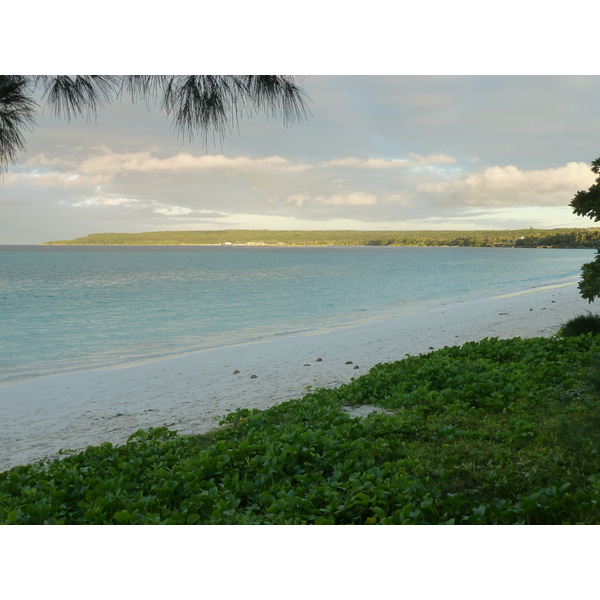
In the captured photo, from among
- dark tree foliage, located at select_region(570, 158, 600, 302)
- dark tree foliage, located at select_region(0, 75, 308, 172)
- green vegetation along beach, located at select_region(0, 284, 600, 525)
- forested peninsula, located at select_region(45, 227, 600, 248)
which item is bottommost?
green vegetation along beach, located at select_region(0, 284, 600, 525)

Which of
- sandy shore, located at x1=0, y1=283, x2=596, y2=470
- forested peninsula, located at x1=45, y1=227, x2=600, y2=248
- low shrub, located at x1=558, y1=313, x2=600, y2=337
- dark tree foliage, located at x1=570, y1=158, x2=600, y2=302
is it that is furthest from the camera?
forested peninsula, located at x1=45, y1=227, x2=600, y2=248

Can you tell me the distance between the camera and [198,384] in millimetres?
8156

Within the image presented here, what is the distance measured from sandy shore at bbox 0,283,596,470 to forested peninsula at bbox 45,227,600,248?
2.52 meters

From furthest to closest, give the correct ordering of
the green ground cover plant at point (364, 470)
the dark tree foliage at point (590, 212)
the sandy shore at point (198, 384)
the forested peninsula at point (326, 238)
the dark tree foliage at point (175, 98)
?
the forested peninsula at point (326, 238), the sandy shore at point (198, 384), the dark tree foliage at point (175, 98), the dark tree foliage at point (590, 212), the green ground cover plant at point (364, 470)

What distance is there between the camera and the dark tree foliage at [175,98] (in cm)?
464

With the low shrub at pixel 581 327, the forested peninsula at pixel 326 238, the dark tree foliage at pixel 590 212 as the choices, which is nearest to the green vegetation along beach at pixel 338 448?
the low shrub at pixel 581 327

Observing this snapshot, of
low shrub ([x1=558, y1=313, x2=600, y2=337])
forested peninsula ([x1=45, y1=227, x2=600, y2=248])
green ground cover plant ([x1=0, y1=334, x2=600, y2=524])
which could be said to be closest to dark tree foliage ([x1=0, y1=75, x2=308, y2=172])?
green ground cover plant ([x1=0, y1=334, x2=600, y2=524])

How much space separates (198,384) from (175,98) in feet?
16.3

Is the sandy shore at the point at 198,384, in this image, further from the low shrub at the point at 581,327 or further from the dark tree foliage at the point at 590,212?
the dark tree foliage at the point at 590,212

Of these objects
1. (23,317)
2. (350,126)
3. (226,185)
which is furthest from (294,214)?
(23,317)

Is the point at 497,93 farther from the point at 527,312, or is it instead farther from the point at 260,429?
the point at 527,312

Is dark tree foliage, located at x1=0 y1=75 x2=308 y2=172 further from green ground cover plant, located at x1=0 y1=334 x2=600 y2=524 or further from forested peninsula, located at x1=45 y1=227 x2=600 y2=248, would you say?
forested peninsula, located at x1=45 y1=227 x2=600 y2=248

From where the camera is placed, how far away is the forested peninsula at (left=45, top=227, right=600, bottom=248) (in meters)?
12.6

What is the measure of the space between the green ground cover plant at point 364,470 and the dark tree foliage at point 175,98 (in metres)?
3.24
